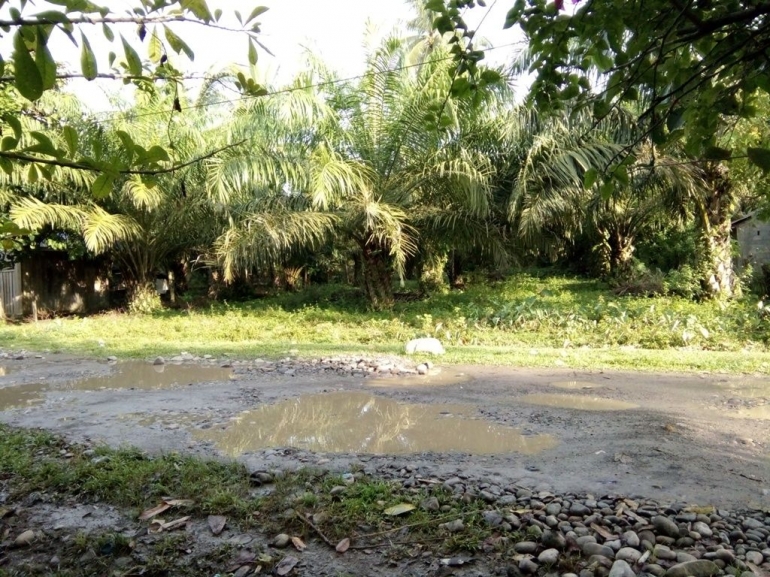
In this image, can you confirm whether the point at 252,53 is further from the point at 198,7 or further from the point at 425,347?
the point at 425,347

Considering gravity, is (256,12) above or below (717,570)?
above

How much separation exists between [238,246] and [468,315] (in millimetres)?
4671

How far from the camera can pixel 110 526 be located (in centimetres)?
284

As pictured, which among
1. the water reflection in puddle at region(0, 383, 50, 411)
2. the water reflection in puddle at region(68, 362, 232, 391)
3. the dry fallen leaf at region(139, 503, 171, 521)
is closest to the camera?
the dry fallen leaf at region(139, 503, 171, 521)

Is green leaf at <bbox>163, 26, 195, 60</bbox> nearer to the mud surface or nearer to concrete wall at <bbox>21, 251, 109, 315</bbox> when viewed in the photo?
the mud surface

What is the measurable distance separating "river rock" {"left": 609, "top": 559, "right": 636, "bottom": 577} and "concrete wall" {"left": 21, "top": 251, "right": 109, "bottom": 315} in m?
16.3

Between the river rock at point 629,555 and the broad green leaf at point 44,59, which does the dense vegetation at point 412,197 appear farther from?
the broad green leaf at point 44,59

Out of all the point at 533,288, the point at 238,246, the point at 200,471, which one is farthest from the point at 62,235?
the point at 200,471

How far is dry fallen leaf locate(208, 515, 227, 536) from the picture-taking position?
9.01ft

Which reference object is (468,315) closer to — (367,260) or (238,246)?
(367,260)

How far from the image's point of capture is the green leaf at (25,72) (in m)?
1.08

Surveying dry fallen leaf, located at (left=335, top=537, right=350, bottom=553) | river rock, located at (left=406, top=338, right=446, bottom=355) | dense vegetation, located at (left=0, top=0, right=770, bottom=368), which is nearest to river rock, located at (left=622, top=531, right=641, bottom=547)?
dry fallen leaf, located at (left=335, top=537, right=350, bottom=553)

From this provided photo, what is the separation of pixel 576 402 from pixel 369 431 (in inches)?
79.9

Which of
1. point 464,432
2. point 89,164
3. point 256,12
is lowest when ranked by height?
point 464,432
